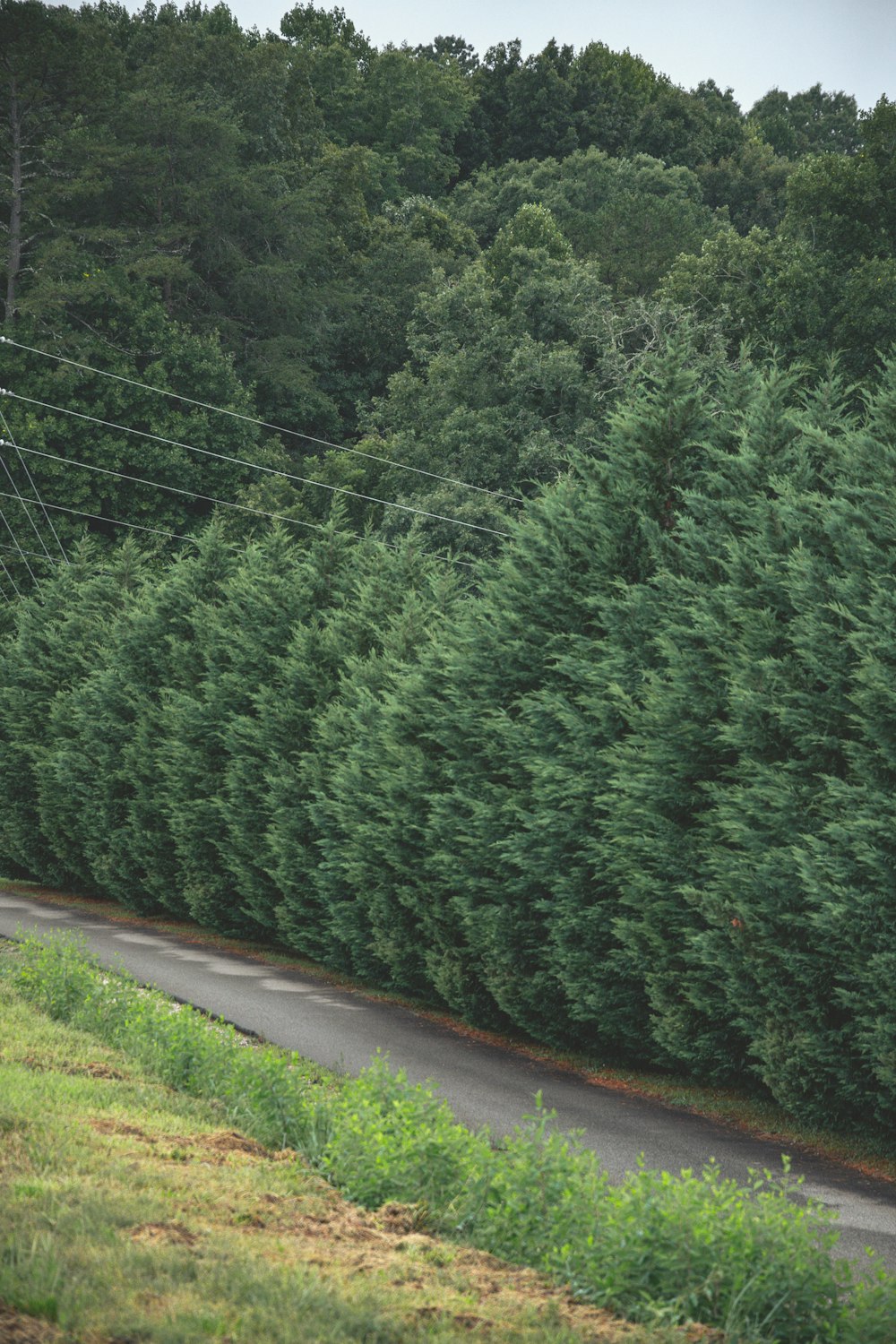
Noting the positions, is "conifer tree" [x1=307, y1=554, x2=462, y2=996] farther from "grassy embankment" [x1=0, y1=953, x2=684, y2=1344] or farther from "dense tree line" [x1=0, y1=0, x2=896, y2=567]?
"dense tree line" [x1=0, y1=0, x2=896, y2=567]

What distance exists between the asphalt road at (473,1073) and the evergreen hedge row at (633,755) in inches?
22.0

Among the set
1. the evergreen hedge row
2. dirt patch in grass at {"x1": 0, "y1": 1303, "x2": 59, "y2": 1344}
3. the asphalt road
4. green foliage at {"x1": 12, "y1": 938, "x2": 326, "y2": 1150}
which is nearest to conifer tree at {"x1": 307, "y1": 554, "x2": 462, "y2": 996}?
the evergreen hedge row

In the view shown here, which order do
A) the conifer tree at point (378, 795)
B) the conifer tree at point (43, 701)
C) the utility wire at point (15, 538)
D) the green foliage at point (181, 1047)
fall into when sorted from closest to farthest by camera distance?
the green foliage at point (181, 1047), the conifer tree at point (378, 795), the conifer tree at point (43, 701), the utility wire at point (15, 538)

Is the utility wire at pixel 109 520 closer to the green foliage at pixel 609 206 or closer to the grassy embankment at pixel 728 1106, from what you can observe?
the green foliage at pixel 609 206

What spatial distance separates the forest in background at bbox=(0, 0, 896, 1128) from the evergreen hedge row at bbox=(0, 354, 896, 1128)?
4 cm

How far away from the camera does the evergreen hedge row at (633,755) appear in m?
9.52

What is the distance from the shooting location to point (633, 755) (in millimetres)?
11266

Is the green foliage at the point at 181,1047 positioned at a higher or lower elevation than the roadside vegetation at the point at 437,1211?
lower

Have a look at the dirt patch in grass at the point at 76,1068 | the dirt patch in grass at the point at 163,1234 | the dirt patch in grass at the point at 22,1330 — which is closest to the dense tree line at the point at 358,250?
the dirt patch in grass at the point at 76,1068

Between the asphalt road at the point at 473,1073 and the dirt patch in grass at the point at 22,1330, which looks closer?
the dirt patch in grass at the point at 22,1330

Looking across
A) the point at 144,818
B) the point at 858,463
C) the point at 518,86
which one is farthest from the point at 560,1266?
the point at 518,86

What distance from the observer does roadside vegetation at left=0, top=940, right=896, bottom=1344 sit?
16.0 feet

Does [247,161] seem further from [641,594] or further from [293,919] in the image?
[641,594]

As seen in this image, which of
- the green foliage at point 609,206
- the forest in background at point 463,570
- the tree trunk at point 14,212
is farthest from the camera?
the green foliage at point 609,206
